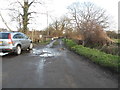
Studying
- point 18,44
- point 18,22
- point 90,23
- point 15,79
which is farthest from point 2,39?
point 18,22

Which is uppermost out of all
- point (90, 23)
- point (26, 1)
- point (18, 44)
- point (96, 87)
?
point (26, 1)

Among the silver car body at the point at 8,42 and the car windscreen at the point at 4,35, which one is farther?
the car windscreen at the point at 4,35

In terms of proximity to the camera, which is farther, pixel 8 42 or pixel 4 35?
pixel 4 35

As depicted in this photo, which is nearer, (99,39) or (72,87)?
(72,87)

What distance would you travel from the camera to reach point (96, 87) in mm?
3947

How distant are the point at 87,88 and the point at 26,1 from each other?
23.7 meters

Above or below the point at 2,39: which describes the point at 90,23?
above

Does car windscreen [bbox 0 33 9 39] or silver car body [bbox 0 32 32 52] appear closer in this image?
silver car body [bbox 0 32 32 52]

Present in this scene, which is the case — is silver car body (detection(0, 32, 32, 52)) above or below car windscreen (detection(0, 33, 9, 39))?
below

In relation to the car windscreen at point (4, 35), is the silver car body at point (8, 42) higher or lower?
lower

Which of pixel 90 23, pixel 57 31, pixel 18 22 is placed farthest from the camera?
pixel 57 31

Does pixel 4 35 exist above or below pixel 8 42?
above

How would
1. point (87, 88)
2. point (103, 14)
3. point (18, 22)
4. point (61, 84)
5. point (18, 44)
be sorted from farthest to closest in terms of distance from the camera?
point (103, 14) → point (18, 22) → point (18, 44) → point (61, 84) → point (87, 88)

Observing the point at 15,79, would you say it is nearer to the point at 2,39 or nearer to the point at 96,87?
the point at 96,87
